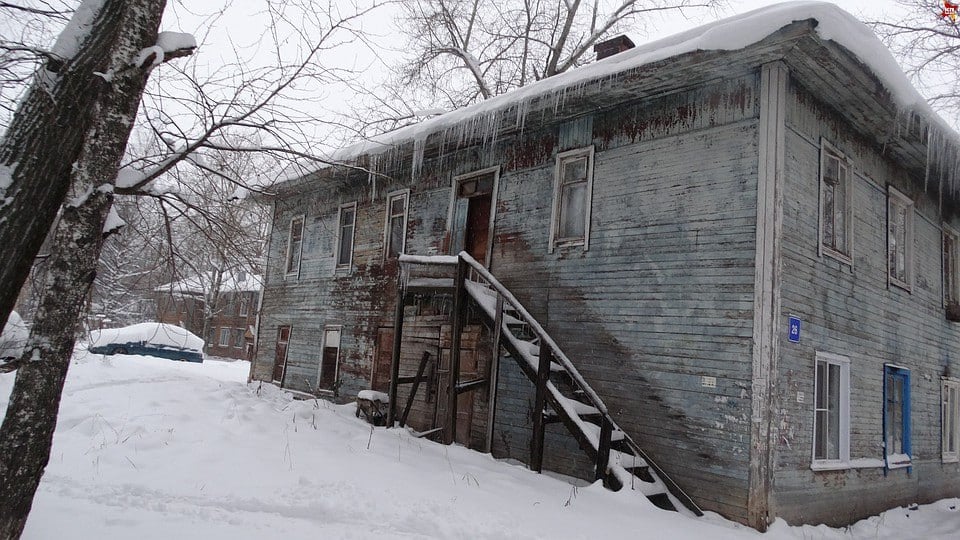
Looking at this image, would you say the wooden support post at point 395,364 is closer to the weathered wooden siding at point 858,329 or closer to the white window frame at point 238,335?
the weathered wooden siding at point 858,329

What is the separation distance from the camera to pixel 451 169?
11.8 metres

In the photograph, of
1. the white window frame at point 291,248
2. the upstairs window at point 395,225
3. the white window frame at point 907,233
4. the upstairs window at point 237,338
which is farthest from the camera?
the upstairs window at point 237,338

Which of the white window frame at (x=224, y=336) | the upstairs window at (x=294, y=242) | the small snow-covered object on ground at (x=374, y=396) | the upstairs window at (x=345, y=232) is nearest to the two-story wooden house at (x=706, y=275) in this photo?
the small snow-covered object on ground at (x=374, y=396)

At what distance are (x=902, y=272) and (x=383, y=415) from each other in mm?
9216

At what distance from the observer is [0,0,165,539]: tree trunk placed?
3852 millimetres

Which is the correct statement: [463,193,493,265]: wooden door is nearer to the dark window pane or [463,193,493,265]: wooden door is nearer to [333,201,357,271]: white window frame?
the dark window pane

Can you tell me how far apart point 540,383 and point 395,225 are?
5920mm

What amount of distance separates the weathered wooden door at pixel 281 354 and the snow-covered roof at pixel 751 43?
26.5 feet

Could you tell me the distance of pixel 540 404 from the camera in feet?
26.6

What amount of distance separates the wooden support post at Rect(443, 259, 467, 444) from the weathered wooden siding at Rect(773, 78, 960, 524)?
4058mm

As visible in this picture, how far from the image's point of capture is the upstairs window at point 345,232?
553 inches

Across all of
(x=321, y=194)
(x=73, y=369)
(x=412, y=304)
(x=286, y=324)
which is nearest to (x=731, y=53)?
(x=412, y=304)

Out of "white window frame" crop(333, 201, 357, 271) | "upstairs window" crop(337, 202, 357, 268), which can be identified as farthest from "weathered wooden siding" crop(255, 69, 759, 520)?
"upstairs window" crop(337, 202, 357, 268)

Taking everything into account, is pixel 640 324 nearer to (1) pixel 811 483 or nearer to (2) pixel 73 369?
(1) pixel 811 483
